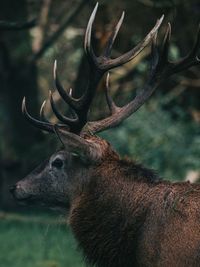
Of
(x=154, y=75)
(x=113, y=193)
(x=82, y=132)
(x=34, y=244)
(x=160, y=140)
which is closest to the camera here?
(x=113, y=193)

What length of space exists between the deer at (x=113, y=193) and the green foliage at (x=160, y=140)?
720cm

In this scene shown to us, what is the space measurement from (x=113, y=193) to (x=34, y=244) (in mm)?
5219

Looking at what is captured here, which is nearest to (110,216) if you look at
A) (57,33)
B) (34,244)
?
(34,244)

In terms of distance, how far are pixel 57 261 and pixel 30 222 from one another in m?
2.99

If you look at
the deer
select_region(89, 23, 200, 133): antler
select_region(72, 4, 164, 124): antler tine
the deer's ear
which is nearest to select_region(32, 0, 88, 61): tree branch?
the deer

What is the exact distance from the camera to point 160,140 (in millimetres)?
16797

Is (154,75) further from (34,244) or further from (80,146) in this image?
(34,244)

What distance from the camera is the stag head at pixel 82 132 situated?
26.4 feet

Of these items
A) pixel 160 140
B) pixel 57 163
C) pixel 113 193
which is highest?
pixel 57 163

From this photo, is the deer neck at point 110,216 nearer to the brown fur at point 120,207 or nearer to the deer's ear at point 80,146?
the brown fur at point 120,207

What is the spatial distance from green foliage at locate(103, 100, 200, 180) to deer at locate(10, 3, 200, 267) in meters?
7.20

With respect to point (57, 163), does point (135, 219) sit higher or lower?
lower

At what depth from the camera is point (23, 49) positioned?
15.5 metres

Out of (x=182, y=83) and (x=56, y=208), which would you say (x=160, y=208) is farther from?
(x=182, y=83)
